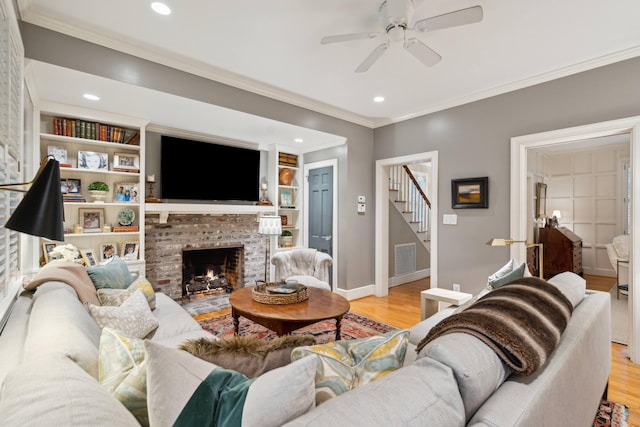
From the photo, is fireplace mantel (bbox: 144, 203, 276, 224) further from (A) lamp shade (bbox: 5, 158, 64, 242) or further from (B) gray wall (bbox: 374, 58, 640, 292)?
(A) lamp shade (bbox: 5, 158, 64, 242)

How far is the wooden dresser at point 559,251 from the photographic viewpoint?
216 inches

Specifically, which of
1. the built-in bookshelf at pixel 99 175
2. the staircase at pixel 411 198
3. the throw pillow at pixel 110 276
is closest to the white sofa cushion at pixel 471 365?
the throw pillow at pixel 110 276

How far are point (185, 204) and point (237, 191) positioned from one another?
0.79 metres

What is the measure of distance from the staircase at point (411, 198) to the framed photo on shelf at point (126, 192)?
3769 millimetres

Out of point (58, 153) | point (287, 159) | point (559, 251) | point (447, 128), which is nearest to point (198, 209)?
point (58, 153)

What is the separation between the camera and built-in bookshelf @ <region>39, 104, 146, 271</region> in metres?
3.17

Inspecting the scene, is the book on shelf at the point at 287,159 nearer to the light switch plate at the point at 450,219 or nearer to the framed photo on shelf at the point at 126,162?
the framed photo on shelf at the point at 126,162

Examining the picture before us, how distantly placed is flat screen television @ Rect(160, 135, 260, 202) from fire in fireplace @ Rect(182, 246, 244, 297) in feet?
2.63

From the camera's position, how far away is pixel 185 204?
3.92 metres

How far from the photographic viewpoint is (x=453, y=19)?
1900 millimetres

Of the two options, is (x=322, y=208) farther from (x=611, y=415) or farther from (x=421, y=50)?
(x=611, y=415)

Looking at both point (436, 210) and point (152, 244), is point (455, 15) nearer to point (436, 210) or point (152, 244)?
point (436, 210)

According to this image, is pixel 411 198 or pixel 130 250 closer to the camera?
pixel 130 250

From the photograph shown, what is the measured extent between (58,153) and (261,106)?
6.86ft
